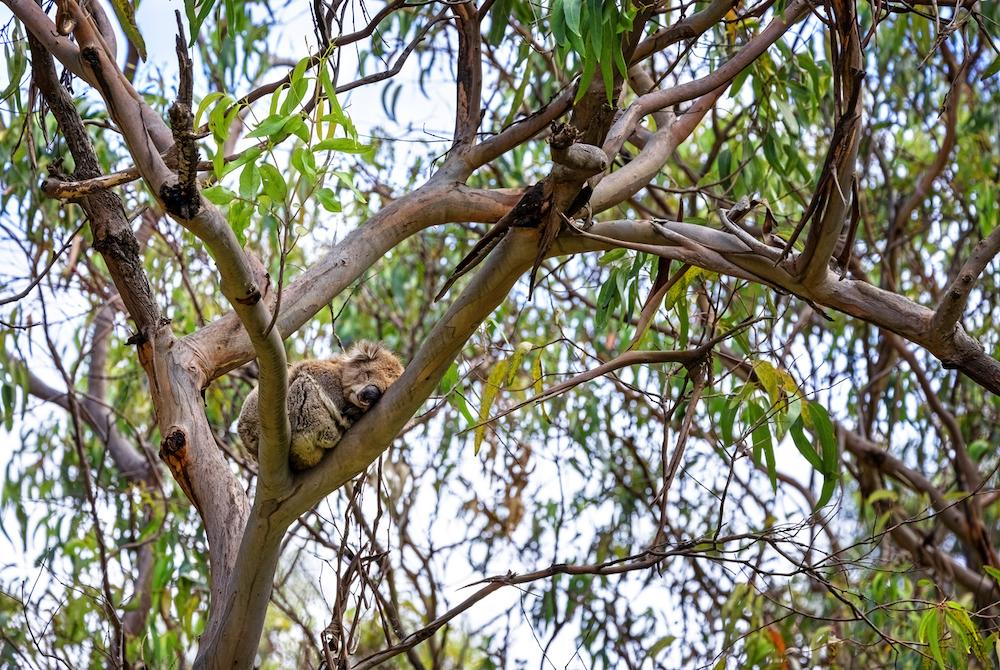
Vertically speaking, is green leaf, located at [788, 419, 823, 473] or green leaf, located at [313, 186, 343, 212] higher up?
green leaf, located at [788, 419, 823, 473]

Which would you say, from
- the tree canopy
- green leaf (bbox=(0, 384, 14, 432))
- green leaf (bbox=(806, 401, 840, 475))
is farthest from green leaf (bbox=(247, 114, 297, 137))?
green leaf (bbox=(0, 384, 14, 432))

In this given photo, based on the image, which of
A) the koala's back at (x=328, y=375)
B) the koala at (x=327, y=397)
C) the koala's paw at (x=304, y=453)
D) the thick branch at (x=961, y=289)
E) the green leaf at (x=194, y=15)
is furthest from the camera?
the koala's back at (x=328, y=375)

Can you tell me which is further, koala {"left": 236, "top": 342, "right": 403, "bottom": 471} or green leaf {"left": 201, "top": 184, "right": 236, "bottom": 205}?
koala {"left": 236, "top": 342, "right": 403, "bottom": 471}

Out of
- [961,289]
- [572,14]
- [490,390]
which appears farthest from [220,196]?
[961,289]

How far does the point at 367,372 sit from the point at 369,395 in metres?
0.28

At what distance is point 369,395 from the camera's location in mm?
3135

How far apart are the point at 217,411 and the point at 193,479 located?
2.91 meters

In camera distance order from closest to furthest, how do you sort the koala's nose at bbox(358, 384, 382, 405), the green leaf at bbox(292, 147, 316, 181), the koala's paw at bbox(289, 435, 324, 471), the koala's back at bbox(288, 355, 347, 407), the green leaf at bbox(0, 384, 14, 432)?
the green leaf at bbox(292, 147, 316, 181), the koala's paw at bbox(289, 435, 324, 471), the koala's nose at bbox(358, 384, 382, 405), the koala's back at bbox(288, 355, 347, 407), the green leaf at bbox(0, 384, 14, 432)

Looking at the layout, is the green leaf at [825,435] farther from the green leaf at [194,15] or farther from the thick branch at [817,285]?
the green leaf at [194,15]

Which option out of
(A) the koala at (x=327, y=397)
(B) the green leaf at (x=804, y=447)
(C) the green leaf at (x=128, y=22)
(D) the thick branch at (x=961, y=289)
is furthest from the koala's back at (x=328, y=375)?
(D) the thick branch at (x=961, y=289)

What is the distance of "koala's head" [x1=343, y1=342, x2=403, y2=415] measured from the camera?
3.16m

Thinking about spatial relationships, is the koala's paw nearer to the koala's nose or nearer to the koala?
the koala

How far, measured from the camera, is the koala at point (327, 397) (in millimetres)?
2881

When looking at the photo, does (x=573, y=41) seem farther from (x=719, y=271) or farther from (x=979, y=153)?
(x=979, y=153)
